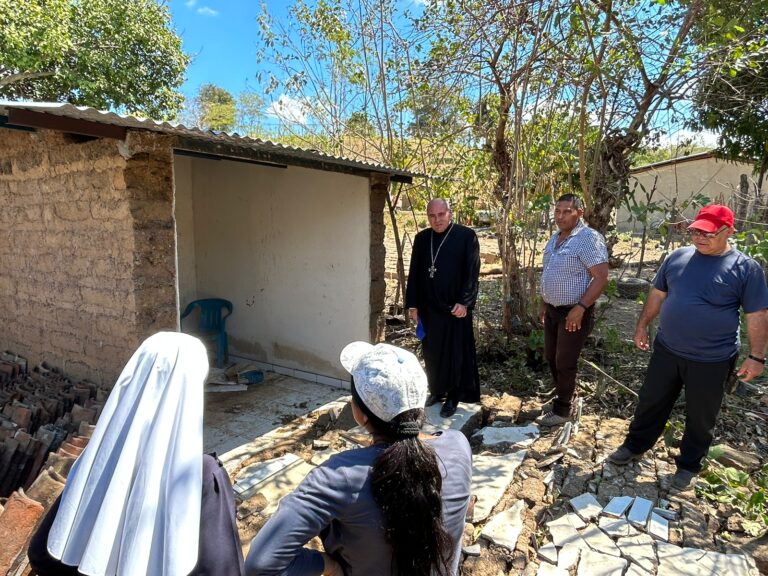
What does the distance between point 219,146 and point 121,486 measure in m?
2.88

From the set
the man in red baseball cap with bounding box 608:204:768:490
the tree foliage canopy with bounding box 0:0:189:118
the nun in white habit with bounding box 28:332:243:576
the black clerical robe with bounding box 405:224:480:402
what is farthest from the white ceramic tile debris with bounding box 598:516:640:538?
the tree foliage canopy with bounding box 0:0:189:118

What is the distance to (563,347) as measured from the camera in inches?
154

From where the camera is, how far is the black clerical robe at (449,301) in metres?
4.23

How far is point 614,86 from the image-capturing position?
505 centimetres

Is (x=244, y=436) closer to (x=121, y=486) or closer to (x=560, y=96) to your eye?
(x=121, y=486)

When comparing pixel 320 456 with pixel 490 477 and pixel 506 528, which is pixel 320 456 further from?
pixel 506 528

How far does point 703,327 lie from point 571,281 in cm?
98

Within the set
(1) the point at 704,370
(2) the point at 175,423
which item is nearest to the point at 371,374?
(2) the point at 175,423

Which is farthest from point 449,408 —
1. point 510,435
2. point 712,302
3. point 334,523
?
point 334,523

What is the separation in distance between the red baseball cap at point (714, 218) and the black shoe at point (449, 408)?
226 centimetres

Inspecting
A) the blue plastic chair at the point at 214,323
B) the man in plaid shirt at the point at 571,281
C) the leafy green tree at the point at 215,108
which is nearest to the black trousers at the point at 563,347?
the man in plaid shirt at the point at 571,281

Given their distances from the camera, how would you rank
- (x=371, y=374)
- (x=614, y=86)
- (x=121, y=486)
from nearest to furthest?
(x=121, y=486)
(x=371, y=374)
(x=614, y=86)

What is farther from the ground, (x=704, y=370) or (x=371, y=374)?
(x=371, y=374)

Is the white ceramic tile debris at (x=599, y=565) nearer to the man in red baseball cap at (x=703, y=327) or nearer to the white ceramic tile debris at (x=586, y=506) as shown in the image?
the white ceramic tile debris at (x=586, y=506)
